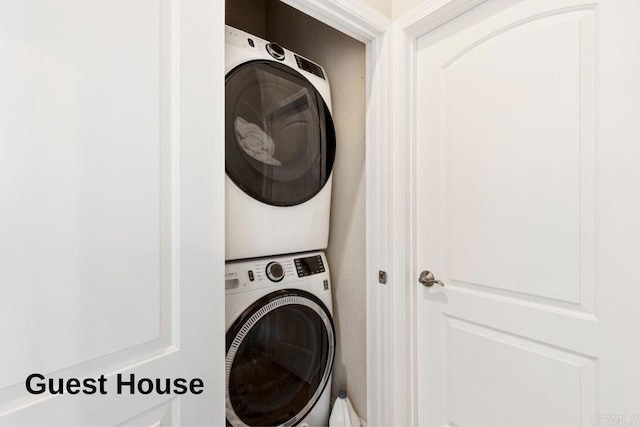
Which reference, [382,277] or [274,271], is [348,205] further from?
[274,271]

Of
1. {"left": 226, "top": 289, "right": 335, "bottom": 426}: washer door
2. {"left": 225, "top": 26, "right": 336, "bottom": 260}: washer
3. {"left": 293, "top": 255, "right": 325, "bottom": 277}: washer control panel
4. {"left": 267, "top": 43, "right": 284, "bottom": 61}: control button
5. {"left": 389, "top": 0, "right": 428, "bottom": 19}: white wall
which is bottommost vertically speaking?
{"left": 226, "top": 289, "right": 335, "bottom": 426}: washer door

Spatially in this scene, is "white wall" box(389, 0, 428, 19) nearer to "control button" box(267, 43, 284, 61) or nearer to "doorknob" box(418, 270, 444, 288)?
"control button" box(267, 43, 284, 61)

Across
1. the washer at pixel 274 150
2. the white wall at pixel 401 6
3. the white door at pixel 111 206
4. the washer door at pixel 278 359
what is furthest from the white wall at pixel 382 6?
the washer door at pixel 278 359

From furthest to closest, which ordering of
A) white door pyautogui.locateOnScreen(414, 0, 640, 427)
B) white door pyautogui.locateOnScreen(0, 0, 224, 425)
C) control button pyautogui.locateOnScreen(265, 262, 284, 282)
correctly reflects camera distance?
1. control button pyautogui.locateOnScreen(265, 262, 284, 282)
2. white door pyautogui.locateOnScreen(414, 0, 640, 427)
3. white door pyautogui.locateOnScreen(0, 0, 224, 425)

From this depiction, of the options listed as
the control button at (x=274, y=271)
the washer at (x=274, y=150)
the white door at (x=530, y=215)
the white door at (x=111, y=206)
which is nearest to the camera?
the white door at (x=111, y=206)

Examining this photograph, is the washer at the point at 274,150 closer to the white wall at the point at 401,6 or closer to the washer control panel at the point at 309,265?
the washer control panel at the point at 309,265

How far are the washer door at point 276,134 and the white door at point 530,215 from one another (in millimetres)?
470

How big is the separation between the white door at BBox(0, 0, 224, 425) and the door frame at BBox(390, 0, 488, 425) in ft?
2.52

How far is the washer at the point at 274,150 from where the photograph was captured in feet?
3.60

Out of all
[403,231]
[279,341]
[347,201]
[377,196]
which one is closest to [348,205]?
[347,201]

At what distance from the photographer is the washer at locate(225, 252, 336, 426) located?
43.9 inches

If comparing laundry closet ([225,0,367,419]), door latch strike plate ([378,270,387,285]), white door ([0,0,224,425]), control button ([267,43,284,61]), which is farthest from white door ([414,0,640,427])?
white door ([0,0,224,425])

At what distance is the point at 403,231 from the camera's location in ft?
4.30

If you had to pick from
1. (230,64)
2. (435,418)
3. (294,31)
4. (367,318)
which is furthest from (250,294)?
(294,31)
